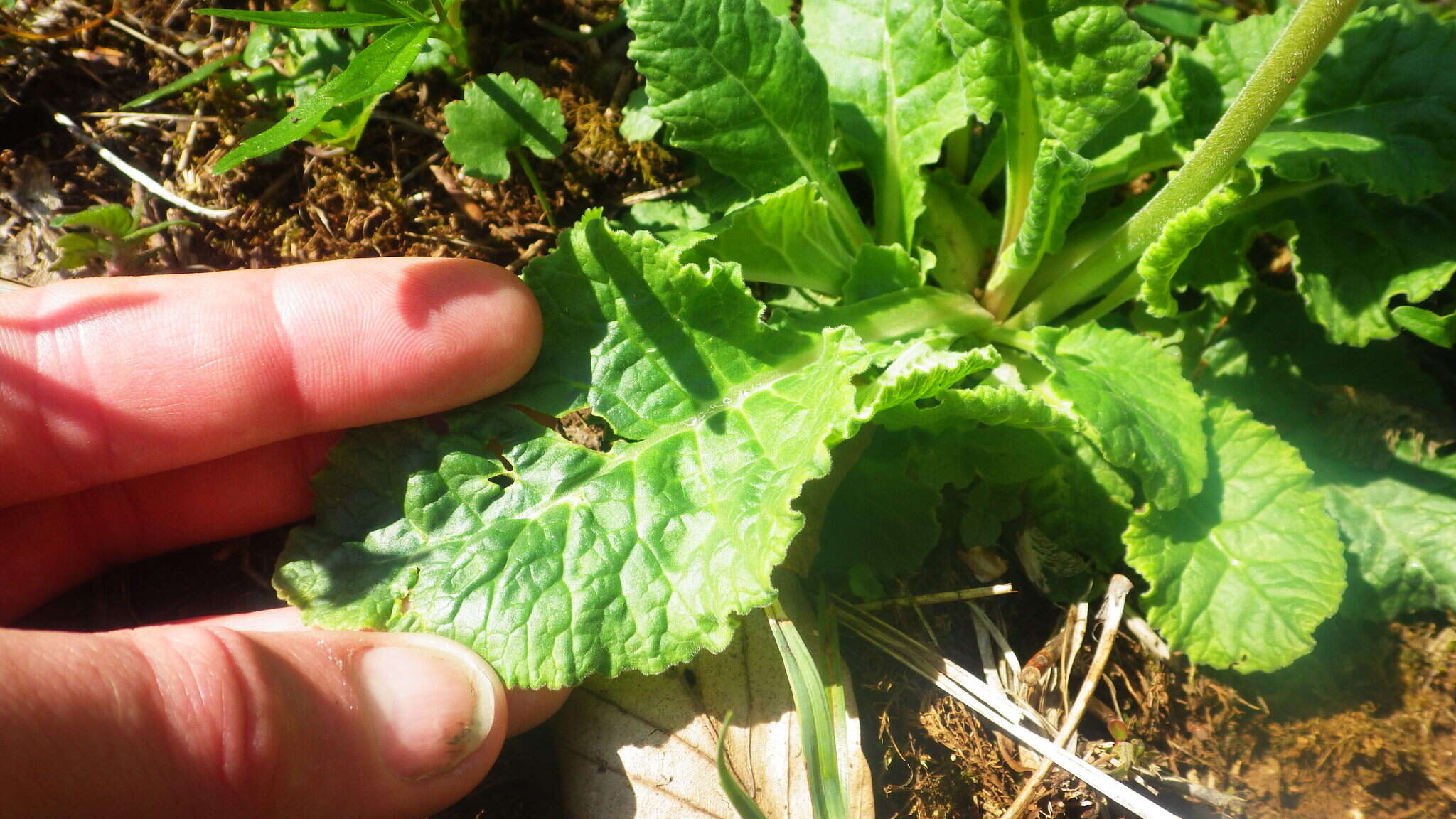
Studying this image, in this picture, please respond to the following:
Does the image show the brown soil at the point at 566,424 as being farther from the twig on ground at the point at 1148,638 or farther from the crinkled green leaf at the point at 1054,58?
the crinkled green leaf at the point at 1054,58

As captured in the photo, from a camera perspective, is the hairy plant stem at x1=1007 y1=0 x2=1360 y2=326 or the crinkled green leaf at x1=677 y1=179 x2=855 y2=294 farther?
the crinkled green leaf at x1=677 y1=179 x2=855 y2=294

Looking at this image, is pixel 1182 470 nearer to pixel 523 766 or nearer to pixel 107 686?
pixel 523 766

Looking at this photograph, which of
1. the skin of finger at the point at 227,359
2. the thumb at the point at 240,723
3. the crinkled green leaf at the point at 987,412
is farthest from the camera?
the skin of finger at the point at 227,359

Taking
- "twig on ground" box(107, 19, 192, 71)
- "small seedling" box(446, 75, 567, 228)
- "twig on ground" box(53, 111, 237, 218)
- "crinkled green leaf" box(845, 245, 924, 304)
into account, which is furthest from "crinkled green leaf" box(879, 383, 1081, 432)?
"twig on ground" box(107, 19, 192, 71)

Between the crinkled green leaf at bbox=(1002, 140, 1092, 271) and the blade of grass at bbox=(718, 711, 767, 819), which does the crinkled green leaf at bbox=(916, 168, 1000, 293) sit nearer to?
the crinkled green leaf at bbox=(1002, 140, 1092, 271)

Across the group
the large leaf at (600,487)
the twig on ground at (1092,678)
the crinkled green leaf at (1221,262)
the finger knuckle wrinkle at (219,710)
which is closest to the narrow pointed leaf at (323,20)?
the large leaf at (600,487)
